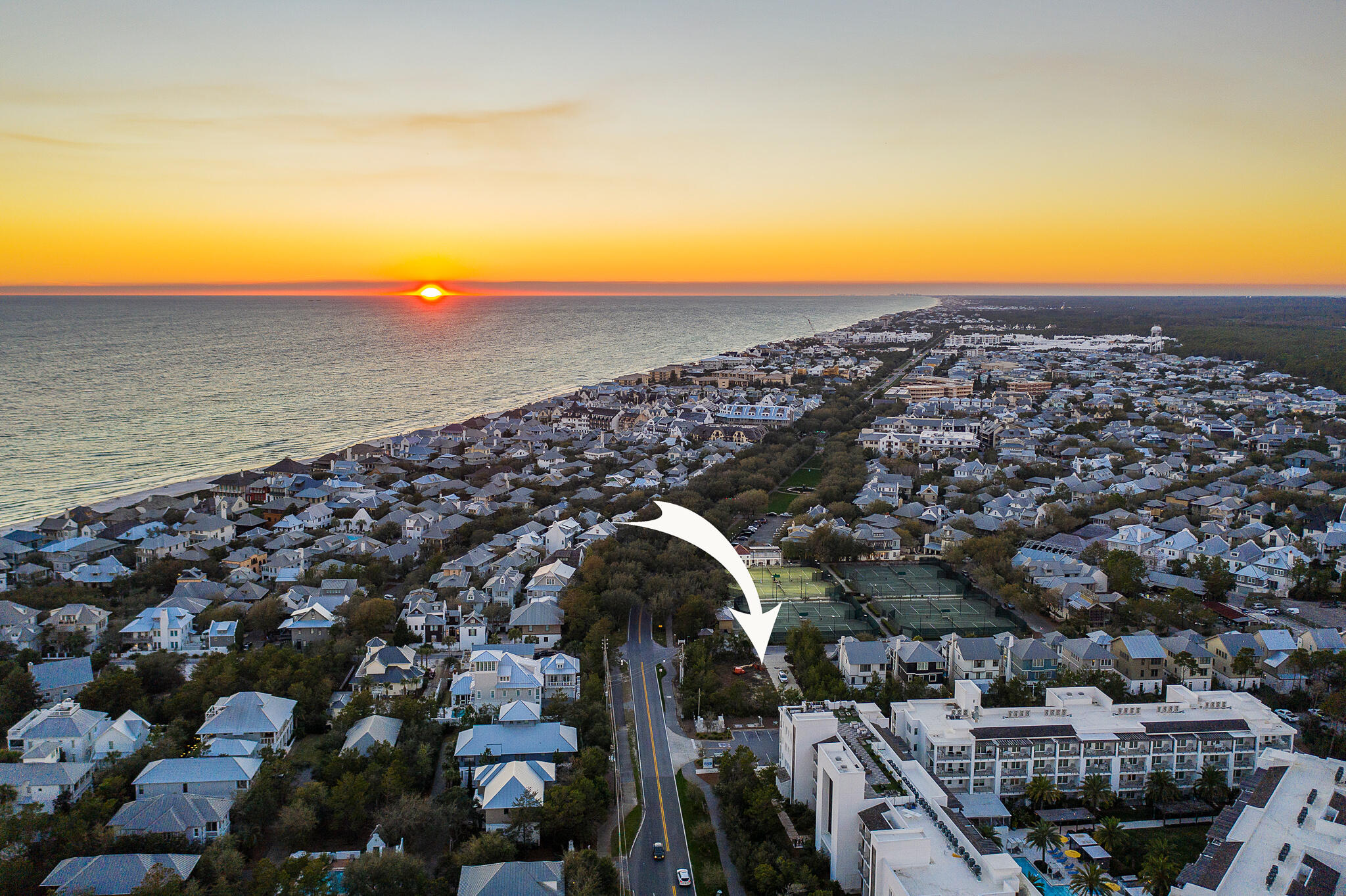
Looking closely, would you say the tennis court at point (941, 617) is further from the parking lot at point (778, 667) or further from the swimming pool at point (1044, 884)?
the swimming pool at point (1044, 884)

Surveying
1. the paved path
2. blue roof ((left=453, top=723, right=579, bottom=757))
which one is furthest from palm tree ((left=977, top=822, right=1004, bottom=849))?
the paved path

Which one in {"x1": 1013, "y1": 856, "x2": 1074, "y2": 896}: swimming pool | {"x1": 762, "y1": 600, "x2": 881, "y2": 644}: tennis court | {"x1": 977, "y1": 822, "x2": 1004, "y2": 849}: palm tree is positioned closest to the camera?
{"x1": 1013, "y1": 856, "x2": 1074, "y2": 896}: swimming pool

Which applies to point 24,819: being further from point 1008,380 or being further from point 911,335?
point 911,335

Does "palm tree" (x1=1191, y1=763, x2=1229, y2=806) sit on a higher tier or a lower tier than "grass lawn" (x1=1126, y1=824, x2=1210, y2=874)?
higher

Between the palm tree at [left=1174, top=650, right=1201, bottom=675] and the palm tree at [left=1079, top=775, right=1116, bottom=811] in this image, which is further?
the palm tree at [left=1174, top=650, right=1201, bottom=675]

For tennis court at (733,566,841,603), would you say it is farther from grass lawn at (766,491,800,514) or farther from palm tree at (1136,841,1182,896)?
palm tree at (1136,841,1182,896)

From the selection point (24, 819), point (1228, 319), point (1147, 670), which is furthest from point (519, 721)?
point (1228, 319)

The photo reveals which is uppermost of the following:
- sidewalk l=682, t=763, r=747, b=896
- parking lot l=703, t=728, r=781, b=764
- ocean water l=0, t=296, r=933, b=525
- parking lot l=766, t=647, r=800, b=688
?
ocean water l=0, t=296, r=933, b=525
